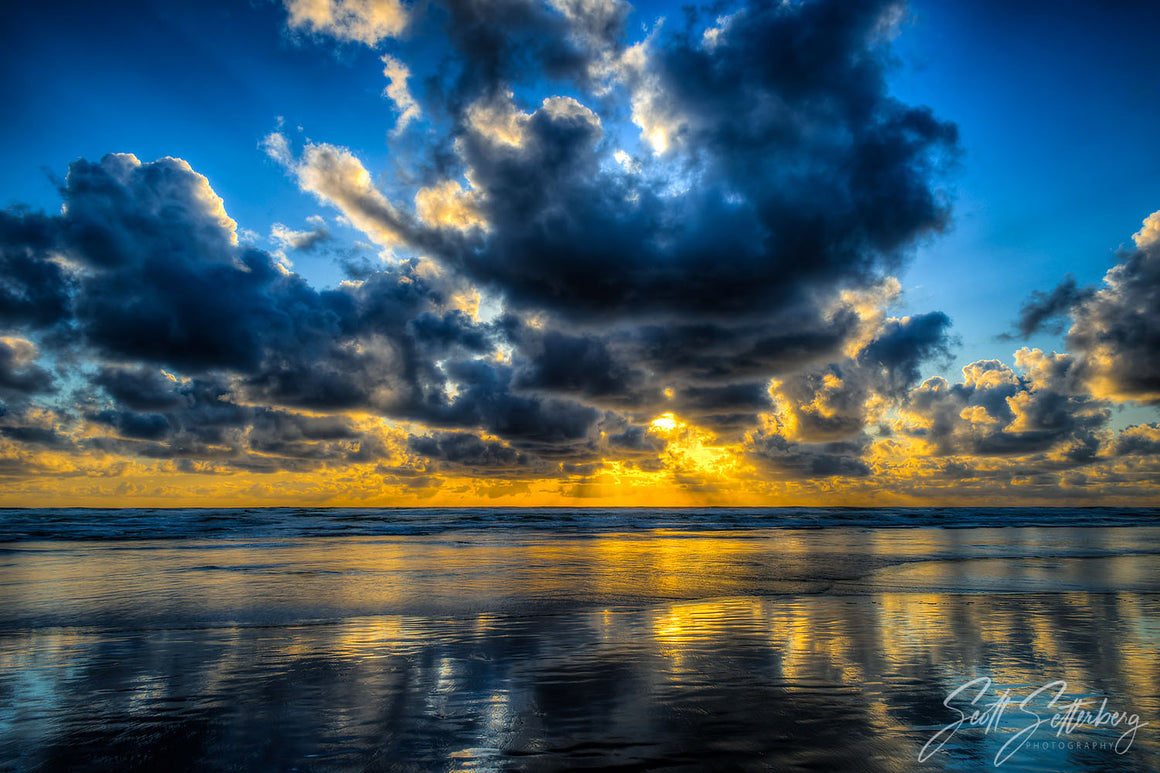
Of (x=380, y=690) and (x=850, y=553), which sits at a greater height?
(x=380, y=690)

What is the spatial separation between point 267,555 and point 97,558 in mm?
6166

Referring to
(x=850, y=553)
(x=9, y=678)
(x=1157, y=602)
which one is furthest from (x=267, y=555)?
(x=1157, y=602)

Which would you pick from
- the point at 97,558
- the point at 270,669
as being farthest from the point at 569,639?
the point at 97,558

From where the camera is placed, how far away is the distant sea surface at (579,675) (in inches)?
198

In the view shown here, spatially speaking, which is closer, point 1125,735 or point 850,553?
point 1125,735

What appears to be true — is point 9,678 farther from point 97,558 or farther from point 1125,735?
point 97,558

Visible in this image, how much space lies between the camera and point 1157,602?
13.1 meters

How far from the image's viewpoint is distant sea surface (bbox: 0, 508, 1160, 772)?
5.02 meters

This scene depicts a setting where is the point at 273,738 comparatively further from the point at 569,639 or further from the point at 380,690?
the point at 569,639

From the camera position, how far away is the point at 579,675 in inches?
286

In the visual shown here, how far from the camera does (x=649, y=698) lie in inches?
249

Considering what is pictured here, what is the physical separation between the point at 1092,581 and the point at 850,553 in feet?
33.0

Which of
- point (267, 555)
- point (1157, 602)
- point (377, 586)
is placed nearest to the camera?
point (1157, 602)

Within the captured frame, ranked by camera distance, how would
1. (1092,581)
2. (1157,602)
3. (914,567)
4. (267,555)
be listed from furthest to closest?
(267,555) < (914,567) < (1092,581) < (1157,602)
